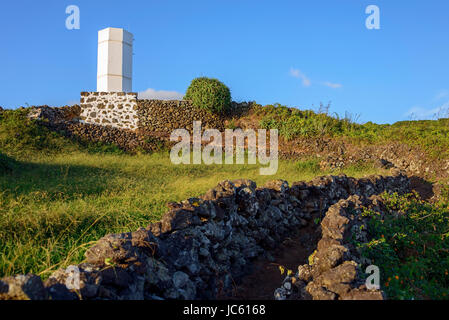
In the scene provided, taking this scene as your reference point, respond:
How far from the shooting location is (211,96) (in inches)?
786

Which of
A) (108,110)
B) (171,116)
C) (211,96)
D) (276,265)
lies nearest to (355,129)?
(211,96)

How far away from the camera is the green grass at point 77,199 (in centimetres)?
443

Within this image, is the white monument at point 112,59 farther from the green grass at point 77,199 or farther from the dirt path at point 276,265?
the dirt path at point 276,265

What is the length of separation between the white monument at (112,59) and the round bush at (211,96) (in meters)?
4.07

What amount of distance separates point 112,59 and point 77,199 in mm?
14851

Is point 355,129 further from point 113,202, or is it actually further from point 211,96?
point 113,202

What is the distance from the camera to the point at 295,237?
6.65 meters

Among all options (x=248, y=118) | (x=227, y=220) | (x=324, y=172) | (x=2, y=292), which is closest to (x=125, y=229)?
(x=227, y=220)

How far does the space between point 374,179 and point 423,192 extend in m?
3.67

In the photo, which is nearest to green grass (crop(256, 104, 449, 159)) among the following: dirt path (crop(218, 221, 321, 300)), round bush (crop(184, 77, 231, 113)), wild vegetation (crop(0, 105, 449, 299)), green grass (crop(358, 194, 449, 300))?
wild vegetation (crop(0, 105, 449, 299))

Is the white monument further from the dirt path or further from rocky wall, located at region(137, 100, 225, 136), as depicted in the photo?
the dirt path

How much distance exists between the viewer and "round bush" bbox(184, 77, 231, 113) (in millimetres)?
20016

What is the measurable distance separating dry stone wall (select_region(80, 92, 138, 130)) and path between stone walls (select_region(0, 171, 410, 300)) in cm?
1395
